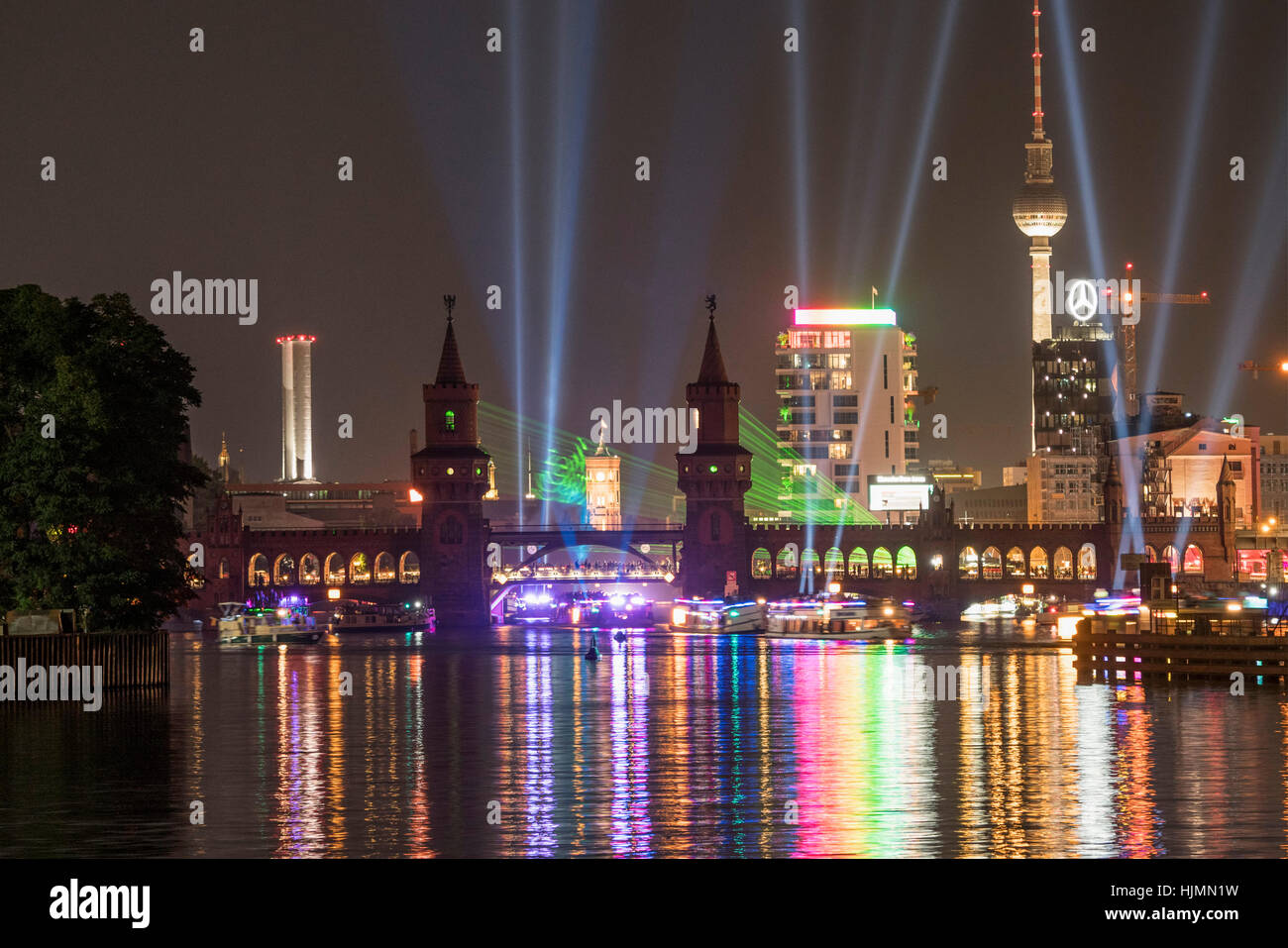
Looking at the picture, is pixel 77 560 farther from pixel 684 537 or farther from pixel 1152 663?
pixel 684 537

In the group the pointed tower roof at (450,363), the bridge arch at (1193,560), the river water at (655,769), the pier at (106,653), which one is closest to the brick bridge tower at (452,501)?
the pointed tower roof at (450,363)

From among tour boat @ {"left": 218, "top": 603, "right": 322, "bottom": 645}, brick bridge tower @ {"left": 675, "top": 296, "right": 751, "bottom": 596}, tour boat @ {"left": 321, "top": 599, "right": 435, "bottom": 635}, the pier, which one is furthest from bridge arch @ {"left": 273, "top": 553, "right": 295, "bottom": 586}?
the pier

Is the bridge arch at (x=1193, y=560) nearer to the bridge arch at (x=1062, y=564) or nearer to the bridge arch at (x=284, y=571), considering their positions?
the bridge arch at (x=1062, y=564)

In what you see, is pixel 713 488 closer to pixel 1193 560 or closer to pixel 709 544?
pixel 709 544

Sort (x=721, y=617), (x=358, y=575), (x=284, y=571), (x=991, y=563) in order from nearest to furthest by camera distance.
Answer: (x=721, y=617)
(x=284, y=571)
(x=991, y=563)
(x=358, y=575)

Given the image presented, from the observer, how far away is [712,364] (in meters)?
187

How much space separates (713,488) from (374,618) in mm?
33421

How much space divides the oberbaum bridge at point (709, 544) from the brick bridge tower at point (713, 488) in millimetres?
129

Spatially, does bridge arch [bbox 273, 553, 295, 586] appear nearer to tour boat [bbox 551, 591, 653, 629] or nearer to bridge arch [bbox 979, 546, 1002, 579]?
tour boat [bbox 551, 591, 653, 629]

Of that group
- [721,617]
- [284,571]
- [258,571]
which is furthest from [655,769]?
[284,571]

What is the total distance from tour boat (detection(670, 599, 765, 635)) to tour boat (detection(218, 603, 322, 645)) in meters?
31.9

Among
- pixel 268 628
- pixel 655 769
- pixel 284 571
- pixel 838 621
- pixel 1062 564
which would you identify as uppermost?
pixel 284 571
